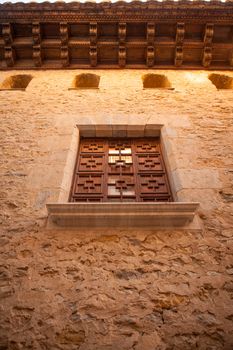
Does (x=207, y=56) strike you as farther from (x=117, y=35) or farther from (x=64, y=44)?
(x=64, y=44)

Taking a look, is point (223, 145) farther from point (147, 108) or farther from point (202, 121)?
point (147, 108)

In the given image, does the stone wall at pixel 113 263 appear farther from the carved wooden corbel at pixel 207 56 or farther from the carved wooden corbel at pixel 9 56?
the carved wooden corbel at pixel 9 56

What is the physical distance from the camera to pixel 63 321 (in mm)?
2504

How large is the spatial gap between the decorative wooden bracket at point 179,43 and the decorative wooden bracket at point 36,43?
3020mm

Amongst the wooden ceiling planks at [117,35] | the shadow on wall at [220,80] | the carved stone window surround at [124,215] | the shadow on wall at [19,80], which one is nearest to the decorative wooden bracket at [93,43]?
the wooden ceiling planks at [117,35]

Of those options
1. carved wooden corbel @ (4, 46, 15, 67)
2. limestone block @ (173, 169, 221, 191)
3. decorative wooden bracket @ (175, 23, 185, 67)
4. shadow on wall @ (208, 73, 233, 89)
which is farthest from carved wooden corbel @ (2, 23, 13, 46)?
limestone block @ (173, 169, 221, 191)

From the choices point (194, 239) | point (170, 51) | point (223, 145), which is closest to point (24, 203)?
point (194, 239)

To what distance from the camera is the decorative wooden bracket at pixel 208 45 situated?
6828 millimetres

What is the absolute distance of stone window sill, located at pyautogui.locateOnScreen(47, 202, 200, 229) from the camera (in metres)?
3.27

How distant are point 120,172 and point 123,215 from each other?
1134 millimetres

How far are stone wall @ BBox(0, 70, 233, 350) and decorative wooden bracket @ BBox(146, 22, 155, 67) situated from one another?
2.64 meters

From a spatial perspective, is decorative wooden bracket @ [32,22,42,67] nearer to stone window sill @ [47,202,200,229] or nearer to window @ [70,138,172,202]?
window @ [70,138,172,202]

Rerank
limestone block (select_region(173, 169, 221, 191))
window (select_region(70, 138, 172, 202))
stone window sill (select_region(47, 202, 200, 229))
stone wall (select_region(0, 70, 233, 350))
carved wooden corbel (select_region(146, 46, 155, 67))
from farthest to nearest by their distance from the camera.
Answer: carved wooden corbel (select_region(146, 46, 155, 67)) < window (select_region(70, 138, 172, 202)) < limestone block (select_region(173, 169, 221, 191)) < stone window sill (select_region(47, 202, 200, 229)) < stone wall (select_region(0, 70, 233, 350))

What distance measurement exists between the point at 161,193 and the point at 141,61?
4.34 meters
